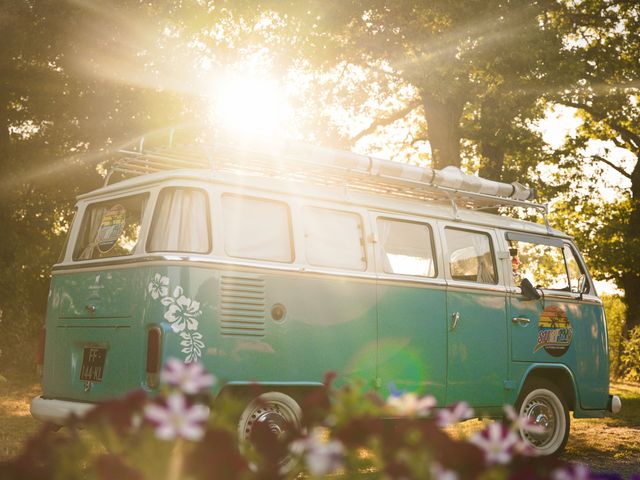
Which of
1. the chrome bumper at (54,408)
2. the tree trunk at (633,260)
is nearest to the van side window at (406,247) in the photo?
the chrome bumper at (54,408)

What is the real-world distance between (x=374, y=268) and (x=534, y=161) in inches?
712

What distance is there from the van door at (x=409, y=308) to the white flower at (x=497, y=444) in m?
5.50

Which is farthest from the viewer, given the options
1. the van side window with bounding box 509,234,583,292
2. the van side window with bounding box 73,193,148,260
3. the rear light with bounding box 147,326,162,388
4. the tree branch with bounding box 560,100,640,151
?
the tree branch with bounding box 560,100,640,151

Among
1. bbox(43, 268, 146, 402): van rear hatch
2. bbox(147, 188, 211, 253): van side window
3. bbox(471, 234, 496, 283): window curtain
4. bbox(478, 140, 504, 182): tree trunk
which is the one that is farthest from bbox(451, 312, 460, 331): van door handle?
bbox(478, 140, 504, 182): tree trunk

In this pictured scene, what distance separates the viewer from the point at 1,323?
667 inches

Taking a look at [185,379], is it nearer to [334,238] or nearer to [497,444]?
[497,444]

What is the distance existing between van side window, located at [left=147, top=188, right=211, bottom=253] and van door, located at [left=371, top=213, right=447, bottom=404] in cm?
194

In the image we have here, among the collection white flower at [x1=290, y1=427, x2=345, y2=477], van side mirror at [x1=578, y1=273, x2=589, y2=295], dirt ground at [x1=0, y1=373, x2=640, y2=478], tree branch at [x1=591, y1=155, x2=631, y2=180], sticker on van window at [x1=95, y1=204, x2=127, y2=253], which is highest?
tree branch at [x1=591, y1=155, x2=631, y2=180]

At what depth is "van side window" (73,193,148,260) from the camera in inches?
295

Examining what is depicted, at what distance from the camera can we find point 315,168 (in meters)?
8.25

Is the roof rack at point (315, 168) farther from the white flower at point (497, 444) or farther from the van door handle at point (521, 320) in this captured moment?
the white flower at point (497, 444)

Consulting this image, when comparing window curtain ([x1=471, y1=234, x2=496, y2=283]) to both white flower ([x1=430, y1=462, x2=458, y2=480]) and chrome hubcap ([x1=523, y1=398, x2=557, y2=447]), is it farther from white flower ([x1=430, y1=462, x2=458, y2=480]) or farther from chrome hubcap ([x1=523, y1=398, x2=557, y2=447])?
white flower ([x1=430, y1=462, x2=458, y2=480])

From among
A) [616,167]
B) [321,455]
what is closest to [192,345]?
[321,455]

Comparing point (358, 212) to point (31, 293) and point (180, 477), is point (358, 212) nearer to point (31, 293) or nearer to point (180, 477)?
point (180, 477)
